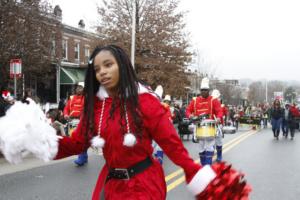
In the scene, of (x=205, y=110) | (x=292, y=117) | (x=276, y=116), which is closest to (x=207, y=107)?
(x=205, y=110)

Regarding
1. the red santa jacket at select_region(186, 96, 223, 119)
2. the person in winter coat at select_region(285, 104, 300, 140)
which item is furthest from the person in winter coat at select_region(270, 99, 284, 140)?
the red santa jacket at select_region(186, 96, 223, 119)

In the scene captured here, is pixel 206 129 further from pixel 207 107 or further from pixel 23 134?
pixel 23 134

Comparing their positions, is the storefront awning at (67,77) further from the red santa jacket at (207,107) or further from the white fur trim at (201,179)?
the white fur trim at (201,179)

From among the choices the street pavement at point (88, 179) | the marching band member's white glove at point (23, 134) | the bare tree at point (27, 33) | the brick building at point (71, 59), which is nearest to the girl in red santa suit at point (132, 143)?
the marching band member's white glove at point (23, 134)

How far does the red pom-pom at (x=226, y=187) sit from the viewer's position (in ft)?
8.92

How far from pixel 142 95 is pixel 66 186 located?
204 inches

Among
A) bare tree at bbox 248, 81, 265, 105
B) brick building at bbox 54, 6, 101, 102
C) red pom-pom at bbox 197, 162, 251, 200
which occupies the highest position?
brick building at bbox 54, 6, 101, 102

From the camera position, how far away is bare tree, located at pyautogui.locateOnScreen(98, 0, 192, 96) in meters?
28.3

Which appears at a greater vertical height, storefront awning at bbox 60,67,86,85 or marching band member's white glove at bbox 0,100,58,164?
storefront awning at bbox 60,67,86,85

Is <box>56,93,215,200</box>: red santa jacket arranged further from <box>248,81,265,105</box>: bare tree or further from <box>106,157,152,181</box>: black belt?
<box>248,81,265,105</box>: bare tree

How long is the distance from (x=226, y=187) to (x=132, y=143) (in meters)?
0.60

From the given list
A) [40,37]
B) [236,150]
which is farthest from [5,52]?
[236,150]

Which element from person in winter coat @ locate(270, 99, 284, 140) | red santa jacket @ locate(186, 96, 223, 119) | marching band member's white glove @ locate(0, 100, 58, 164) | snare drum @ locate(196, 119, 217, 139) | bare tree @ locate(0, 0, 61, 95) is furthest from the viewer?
person in winter coat @ locate(270, 99, 284, 140)

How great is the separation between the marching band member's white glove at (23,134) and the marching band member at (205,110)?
279 inches
